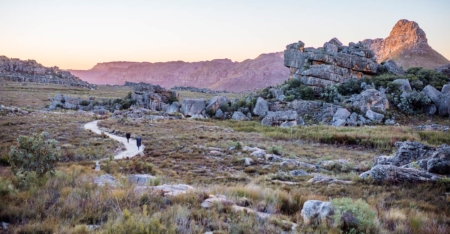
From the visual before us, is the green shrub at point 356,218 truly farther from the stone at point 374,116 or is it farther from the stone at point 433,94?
the stone at point 433,94

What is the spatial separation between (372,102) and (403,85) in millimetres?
8010

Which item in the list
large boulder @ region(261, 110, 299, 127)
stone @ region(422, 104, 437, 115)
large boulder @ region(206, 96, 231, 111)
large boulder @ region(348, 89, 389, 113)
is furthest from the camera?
large boulder @ region(206, 96, 231, 111)

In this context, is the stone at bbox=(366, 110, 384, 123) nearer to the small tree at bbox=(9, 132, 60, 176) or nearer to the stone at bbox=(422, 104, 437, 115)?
the stone at bbox=(422, 104, 437, 115)

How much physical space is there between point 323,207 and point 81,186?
18.8ft

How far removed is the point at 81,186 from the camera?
674cm

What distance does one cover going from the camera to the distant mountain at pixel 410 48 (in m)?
86.7

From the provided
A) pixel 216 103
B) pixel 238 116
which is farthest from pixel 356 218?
pixel 216 103

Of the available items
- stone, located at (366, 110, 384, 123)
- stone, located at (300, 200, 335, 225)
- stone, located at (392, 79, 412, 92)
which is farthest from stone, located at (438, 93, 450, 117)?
stone, located at (300, 200, 335, 225)

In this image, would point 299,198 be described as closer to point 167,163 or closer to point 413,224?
point 413,224

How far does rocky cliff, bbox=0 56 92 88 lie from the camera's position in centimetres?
11488

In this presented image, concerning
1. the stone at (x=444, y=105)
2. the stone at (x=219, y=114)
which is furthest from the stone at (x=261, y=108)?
the stone at (x=444, y=105)

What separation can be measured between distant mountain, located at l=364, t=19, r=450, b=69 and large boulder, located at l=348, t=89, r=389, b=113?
44295mm

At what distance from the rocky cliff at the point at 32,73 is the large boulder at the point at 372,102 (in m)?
115

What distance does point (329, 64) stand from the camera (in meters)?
44.1
